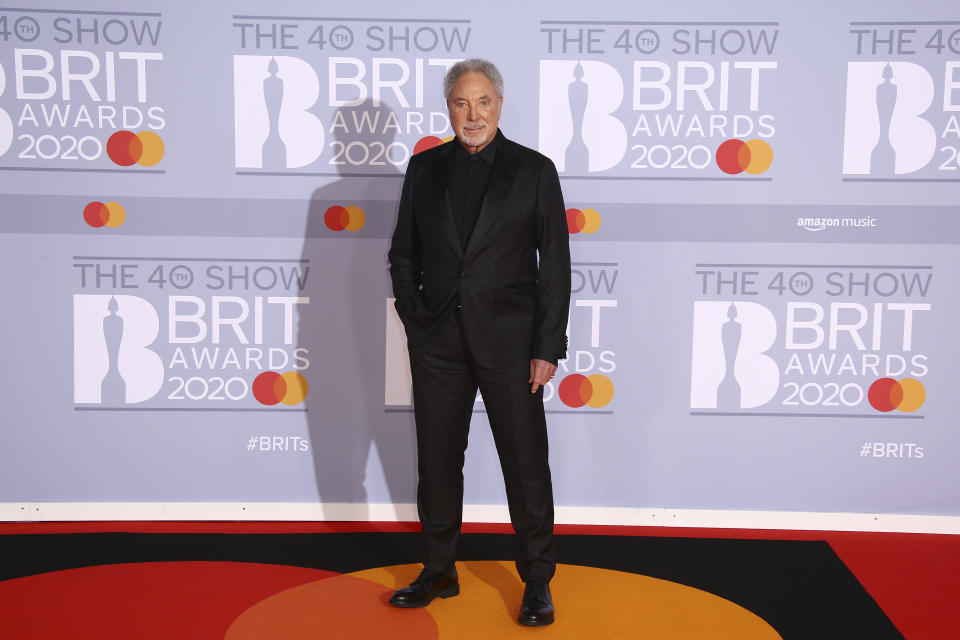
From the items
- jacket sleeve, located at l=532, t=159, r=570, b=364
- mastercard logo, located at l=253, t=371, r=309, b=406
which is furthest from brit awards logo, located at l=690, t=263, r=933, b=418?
mastercard logo, located at l=253, t=371, r=309, b=406

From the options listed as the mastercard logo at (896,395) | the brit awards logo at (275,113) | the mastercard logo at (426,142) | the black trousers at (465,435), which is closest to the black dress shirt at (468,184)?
the black trousers at (465,435)

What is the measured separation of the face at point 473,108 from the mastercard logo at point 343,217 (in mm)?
909

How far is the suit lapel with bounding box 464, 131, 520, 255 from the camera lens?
2434 mm

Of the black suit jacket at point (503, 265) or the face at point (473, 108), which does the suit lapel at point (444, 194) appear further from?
the face at point (473, 108)

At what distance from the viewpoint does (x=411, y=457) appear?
338cm

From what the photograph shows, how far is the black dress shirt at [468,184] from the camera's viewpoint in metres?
2.48

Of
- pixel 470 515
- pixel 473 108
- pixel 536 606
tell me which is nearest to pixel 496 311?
pixel 473 108

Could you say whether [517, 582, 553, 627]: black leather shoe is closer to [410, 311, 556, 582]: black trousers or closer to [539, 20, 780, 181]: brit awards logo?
[410, 311, 556, 582]: black trousers

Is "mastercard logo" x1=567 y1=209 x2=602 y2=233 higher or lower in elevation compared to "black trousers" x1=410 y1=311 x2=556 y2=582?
higher

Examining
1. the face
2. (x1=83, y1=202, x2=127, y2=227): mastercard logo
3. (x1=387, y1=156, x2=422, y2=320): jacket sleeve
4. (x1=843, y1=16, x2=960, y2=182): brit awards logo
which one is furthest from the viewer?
(x1=83, y1=202, x2=127, y2=227): mastercard logo

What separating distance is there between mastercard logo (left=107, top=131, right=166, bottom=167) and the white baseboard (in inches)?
53.3

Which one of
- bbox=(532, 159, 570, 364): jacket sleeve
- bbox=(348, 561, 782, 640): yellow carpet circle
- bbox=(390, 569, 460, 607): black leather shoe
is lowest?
bbox=(348, 561, 782, 640): yellow carpet circle

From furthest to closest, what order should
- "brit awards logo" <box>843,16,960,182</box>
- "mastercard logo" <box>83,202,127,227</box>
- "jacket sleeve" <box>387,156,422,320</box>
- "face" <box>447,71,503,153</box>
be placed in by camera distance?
"mastercard logo" <box>83,202,127,227</box>, "brit awards logo" <box>843,16,960,182</box>, "jacket sleeve" <box>387,156,422,320</box>, "face" <box>447,71,503,153</box>

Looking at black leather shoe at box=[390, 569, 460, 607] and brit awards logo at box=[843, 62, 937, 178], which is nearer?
black leather shoe at box=[390, 569, 460, 607]
